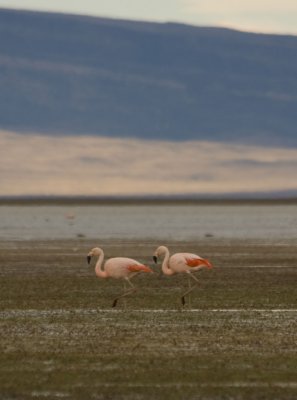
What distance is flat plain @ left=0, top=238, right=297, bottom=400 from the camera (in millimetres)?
16078

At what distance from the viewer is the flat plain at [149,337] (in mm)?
16078

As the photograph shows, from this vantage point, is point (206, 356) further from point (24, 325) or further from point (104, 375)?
point (24, 325)

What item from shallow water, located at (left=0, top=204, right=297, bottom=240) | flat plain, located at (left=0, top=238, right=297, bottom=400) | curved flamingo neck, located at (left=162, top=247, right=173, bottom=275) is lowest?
flat plain, located at (left=0, top=238, right=297, bottom=400)

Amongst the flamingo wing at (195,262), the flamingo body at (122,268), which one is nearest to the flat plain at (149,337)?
the flamingo body at (122,268)

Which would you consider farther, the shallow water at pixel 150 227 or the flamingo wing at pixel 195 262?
the shallow water at pixel 150 227

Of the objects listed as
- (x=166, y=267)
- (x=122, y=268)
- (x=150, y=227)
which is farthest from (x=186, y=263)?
(x=150, y=227)

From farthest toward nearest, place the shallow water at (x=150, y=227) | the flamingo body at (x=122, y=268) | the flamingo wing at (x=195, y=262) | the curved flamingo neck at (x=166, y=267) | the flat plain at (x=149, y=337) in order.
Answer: the shallow water at (x=150, y=227) < the curved flamingo neck at (x=166, y=267) < the flamingo wing at (x=195, y=262) < the flamingo body at (x=122, y=268) < the flat plain at (x=149, y=337)

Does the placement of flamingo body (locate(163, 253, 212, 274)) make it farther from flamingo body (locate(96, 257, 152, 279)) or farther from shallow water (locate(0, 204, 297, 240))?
shallow water (locate(0, 204, 297, 240))

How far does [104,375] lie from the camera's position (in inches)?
659

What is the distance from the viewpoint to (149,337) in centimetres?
2006

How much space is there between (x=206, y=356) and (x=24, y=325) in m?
4.02

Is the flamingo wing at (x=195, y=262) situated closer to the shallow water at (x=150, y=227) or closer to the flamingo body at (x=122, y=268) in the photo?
the flamingo body at (x=122, y=268)

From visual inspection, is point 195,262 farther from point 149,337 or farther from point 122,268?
point 149,337

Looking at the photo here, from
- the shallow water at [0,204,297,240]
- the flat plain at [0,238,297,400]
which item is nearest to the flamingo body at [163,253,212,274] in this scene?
the flat plain at [0,238,297,400]
